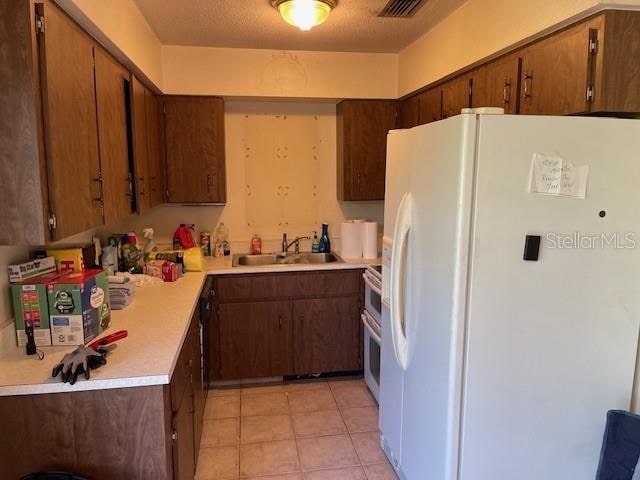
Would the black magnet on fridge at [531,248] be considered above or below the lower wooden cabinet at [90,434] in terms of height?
above

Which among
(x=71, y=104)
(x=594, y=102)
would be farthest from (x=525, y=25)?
(x=71, y=104)

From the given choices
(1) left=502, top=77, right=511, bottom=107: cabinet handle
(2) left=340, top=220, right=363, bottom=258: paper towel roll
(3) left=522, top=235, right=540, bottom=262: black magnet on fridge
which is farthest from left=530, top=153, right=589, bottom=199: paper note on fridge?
(2) left=340, top=220, right=363, bottom=258: paper towel roll

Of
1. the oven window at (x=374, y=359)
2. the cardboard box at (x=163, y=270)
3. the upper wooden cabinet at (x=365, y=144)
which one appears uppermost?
the upper wooden cabinet at (x=365, y=144)

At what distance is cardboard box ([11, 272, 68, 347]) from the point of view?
5.64 ft

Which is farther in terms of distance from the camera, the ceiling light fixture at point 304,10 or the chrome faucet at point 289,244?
the chrome faucet at point 289,244

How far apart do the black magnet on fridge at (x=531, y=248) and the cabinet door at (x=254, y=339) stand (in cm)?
199

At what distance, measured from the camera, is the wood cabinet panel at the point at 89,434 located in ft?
4.96

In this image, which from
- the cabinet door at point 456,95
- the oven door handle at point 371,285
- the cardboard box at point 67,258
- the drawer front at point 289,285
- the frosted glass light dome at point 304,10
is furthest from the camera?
the drawer front at point 289,285

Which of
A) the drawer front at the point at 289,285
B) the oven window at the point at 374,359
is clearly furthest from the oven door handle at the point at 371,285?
the oven window at the point at 374,359

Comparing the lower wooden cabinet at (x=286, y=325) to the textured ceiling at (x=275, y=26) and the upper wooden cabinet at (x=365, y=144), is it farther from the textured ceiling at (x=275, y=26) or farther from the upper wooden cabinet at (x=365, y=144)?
the textured ceiling at (x=275, y=26)

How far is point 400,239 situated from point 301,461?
1389 millimetres

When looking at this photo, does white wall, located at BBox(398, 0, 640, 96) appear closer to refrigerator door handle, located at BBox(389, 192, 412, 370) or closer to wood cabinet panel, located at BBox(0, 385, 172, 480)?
refrigerator door handle, located at BBox(389, 192, 412, 370)

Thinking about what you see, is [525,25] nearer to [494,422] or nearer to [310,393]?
[494,422]

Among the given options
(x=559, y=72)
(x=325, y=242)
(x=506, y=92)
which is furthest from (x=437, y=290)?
(x=325, y=242)
